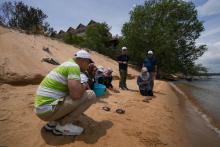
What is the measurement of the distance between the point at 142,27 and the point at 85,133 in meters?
27.3

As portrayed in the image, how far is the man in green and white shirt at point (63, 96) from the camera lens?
12.6ft

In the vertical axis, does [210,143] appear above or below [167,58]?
below

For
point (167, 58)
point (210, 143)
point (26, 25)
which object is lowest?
point (210, 143)

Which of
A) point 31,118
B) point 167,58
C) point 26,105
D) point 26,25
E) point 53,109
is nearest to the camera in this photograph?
point 53,109

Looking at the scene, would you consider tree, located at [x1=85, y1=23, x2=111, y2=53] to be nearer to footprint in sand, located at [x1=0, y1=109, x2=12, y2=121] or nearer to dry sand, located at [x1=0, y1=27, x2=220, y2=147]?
dry sand, located at [x1=0, y1=27, x2=220, y2=147]

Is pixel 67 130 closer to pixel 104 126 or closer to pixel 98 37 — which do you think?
pixel 104 126

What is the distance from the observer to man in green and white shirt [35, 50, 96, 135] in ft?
12.6

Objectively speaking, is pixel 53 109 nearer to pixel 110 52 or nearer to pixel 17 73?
pixel 17 73

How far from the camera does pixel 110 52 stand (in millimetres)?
32844

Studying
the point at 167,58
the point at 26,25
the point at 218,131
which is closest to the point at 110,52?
the point at 167,58

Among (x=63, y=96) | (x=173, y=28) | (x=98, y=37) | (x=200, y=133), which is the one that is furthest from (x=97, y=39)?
(x=63, y=96)

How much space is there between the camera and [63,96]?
13.1 feet

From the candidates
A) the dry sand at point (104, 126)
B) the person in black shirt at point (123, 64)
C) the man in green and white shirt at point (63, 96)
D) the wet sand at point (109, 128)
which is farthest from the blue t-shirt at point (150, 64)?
the man in green and white shirt at point (63, 96)

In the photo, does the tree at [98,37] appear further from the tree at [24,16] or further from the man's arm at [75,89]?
the man's arm at [75,89]
